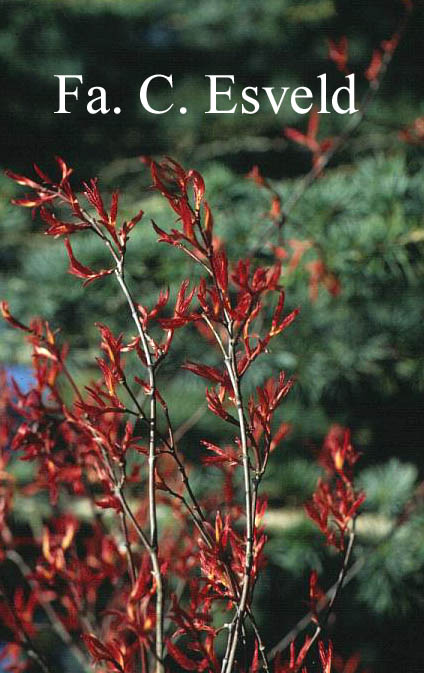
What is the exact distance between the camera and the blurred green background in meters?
0.81

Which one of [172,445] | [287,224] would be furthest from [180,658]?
[287,224]

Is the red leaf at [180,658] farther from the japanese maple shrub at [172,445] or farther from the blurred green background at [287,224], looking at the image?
the blurred green background at [287,224]

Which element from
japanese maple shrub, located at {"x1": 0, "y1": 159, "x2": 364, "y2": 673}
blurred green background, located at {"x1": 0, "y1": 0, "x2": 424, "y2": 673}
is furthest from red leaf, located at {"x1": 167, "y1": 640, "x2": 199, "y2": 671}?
blurred green background, located at {"x1": 0, "y1": 0, "x2": 424, "y2": 673}

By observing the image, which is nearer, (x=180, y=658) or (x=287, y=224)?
(x=180, y=658)

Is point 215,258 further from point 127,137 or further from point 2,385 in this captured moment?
point 127,137

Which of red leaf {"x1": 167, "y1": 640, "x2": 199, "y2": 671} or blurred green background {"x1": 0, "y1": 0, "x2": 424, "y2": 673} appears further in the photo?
blurred green background {"x1": 0, "y1": 0, "x2": 424, "y2": 673}

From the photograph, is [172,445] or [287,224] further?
[287,224]

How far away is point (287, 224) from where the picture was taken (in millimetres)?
785

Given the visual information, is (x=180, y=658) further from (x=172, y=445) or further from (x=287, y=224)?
(x=287, y=224)

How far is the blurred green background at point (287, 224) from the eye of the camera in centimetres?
81

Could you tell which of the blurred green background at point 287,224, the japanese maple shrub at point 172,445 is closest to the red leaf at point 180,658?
the japanese maple shrub at point 172,445

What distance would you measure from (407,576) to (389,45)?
23.1 inches

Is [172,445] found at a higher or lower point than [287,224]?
lower

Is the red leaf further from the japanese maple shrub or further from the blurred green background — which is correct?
the blurred green background
